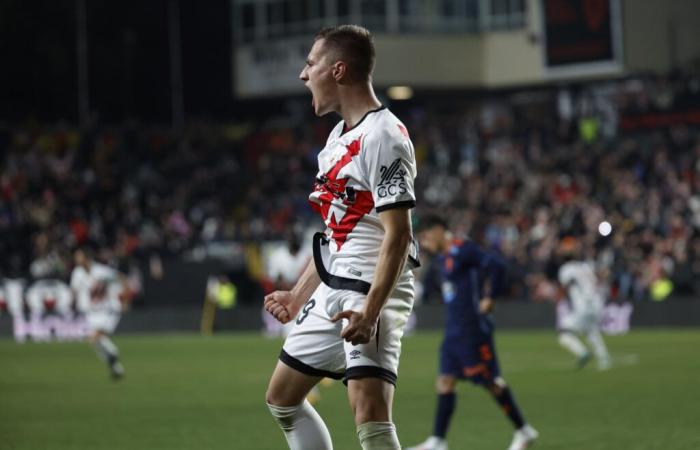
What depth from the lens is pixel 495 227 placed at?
35219 millimetres

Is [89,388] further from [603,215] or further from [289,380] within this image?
[603,215]

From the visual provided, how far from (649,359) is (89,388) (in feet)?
30.0

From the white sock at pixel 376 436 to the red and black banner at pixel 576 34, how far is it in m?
36.7

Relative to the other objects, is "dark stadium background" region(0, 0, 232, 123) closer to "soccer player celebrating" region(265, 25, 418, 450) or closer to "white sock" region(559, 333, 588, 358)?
"white sock" region(559, 333, 588, 358)

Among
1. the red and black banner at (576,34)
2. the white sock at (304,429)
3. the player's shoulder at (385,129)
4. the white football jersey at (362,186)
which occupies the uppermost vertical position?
the red and black banner at (576,34)

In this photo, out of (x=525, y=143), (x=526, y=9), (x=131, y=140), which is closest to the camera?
(x=525, y=143)

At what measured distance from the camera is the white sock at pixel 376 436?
240 inches

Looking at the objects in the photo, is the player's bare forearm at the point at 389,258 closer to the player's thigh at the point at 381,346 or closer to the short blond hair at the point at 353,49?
the player's thigh at the point at 381,346

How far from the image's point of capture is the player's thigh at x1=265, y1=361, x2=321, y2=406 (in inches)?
254

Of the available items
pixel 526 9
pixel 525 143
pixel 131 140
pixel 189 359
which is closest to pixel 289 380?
pixel 189 359

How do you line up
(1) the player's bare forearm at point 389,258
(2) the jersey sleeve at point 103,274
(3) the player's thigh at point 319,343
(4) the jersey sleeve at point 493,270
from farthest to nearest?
(2) the jersey sleeve at point 103,274, (4) the jersey sleeve at point 493,270, (3) the player's thigh at point 319,343, (1) the player's bare forearm at point 389,258

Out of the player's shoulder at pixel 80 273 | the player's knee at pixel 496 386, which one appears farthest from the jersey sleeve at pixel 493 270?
the player's shoulder at pixel 80 273

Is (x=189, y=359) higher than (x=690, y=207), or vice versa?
(x=690, y=207)

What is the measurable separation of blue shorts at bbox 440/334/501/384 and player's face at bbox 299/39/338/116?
6086 mm
